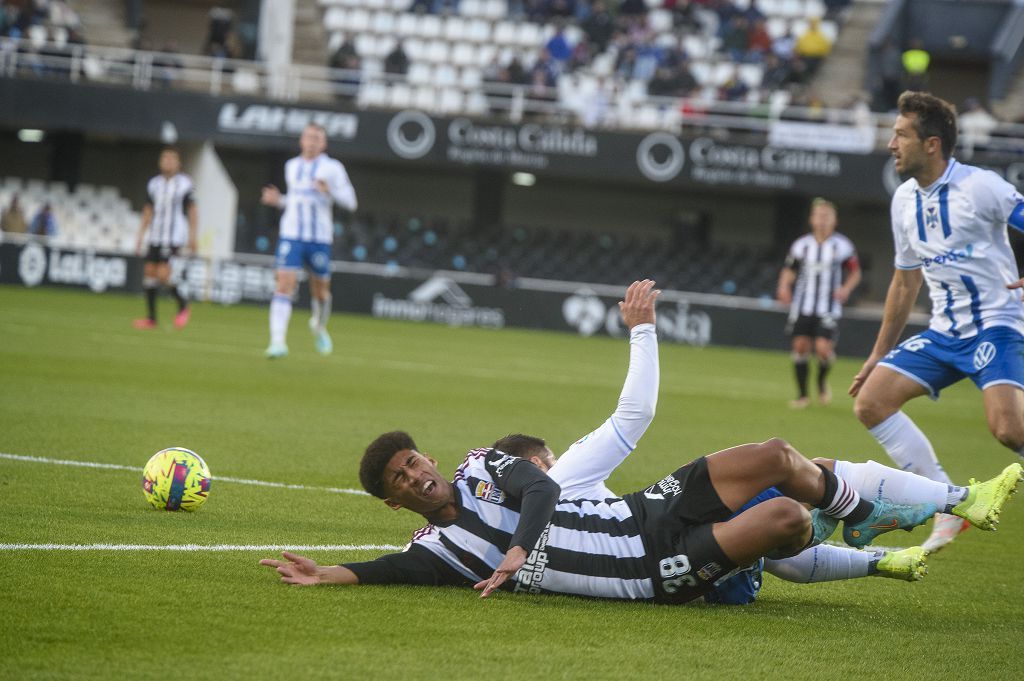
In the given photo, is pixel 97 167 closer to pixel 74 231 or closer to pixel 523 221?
pixel 74 231

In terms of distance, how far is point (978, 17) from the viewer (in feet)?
113

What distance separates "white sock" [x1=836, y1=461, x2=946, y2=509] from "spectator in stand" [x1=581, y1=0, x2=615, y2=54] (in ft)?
88.7

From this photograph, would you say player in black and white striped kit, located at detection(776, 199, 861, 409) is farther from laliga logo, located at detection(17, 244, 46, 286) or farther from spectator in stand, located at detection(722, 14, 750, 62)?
laliga logo, located at detection(17, 244, 46, 286)

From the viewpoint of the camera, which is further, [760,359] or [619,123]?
[619,123]

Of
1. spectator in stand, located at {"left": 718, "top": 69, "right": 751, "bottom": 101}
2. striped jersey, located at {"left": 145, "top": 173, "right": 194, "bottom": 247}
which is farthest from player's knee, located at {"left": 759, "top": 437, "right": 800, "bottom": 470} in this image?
spectator in stand, located at {"left": 718, "top": 69, "right": 751, "bottom": 101}

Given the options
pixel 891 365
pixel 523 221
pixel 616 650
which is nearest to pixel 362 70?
pixel 523 221

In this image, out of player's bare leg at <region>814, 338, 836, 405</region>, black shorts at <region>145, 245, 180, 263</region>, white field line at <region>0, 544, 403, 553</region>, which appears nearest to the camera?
white field line at <region>0, 544, 403, 553</region>

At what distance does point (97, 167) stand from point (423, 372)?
884 inches

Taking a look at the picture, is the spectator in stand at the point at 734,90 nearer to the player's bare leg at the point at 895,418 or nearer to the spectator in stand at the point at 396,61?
the spectator in stand at the point at 396,61

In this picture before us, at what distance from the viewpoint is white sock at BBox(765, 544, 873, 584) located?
527cm

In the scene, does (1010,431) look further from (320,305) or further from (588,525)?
(320,305)

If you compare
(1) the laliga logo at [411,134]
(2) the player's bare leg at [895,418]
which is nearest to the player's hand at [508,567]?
(2) the player's bare leg at [895,418]

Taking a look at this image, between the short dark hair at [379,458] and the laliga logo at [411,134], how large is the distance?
24426 millimetres

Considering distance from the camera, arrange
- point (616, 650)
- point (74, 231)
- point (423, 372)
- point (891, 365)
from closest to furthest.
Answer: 1. point (616, 650)
2. point (891, 365)
3. point (423, 372)
4. point (74, 231)
